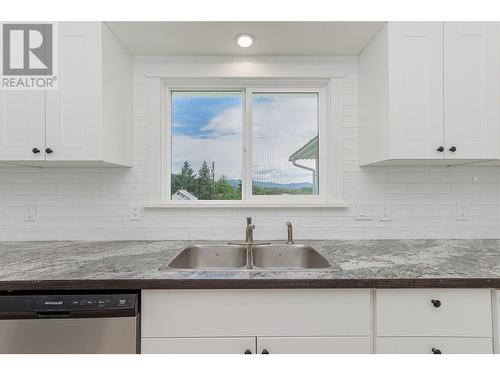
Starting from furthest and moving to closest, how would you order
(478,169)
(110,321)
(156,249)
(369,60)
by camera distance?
(478,169) → (369,60) → (156,249) → (110,321)

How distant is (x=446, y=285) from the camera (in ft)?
4.02

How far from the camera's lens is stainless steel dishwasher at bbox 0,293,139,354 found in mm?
1177

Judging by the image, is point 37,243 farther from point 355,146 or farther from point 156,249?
point 355,146

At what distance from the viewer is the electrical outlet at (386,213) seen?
2.06 metres

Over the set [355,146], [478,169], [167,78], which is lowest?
[478,169]

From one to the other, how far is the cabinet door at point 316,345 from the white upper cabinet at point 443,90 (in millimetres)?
1013

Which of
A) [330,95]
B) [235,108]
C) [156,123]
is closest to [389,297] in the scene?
[330,95]

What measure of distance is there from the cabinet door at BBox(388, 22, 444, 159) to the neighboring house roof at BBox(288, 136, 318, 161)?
0.61 m

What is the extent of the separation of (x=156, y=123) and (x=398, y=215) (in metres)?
1.83

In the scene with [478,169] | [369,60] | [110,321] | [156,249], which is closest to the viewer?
[110,321]

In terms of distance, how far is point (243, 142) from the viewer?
2.16 m

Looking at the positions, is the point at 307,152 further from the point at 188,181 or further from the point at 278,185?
the point at 188,181

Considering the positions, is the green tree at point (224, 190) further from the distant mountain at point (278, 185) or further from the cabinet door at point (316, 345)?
the cabinet door at point (316, 345)

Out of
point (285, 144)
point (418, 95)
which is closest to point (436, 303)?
point (418, 95)
